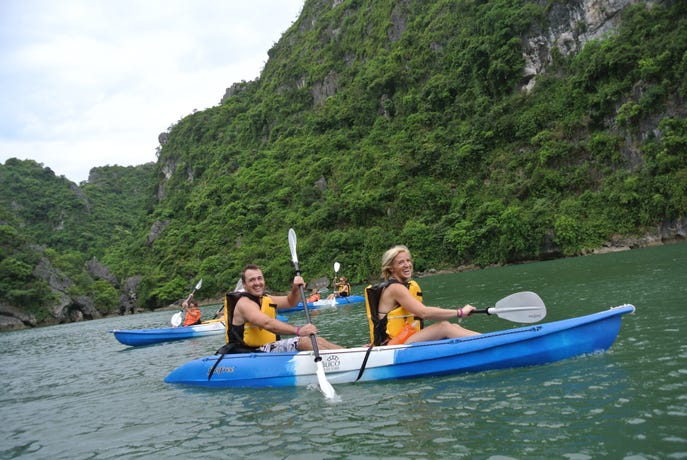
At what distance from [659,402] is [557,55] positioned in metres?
44.2

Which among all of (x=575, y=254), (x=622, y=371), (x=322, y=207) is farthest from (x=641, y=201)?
(x=622, y=371)

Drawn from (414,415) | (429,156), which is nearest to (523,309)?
(414,415)

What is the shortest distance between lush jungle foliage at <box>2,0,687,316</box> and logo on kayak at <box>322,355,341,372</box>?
28.2 meters

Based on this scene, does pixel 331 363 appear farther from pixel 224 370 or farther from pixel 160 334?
pixel 160 334

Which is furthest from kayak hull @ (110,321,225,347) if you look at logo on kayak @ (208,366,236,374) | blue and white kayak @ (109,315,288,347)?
logo on kayak @ (208,366,236,374)

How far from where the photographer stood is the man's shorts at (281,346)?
6.81 meters

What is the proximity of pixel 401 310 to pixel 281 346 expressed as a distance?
1.84 meters

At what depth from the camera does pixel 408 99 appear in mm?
52594

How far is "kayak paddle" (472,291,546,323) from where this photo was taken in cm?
585

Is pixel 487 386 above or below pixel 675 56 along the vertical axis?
below

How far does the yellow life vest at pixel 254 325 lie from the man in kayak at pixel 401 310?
4.33 feet

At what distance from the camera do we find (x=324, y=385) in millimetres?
5820

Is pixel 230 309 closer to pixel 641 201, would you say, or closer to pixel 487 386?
pixel 487 386

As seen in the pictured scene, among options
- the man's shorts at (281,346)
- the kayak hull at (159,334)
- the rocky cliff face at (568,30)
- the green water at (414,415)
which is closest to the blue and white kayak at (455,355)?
the green water at (414,415)
